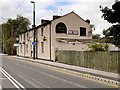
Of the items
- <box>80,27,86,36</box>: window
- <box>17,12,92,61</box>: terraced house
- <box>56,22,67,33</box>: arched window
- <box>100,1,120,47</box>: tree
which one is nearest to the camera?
<box>100,1,120,47</box>: tree

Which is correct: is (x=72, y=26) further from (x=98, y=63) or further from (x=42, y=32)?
(x=98, y=63)

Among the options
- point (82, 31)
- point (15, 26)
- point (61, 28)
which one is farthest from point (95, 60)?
point (15, 26)

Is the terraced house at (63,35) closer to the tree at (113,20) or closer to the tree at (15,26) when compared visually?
Result: the tree at (113,20)

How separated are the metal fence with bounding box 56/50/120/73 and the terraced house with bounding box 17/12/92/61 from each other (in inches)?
333

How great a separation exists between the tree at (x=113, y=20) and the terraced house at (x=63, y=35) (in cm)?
2233

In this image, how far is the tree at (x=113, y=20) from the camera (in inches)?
Answer: 767

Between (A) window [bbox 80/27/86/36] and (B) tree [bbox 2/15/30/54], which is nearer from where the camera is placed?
(A) window [bbox 80/27/86/36]

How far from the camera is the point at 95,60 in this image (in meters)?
26.7

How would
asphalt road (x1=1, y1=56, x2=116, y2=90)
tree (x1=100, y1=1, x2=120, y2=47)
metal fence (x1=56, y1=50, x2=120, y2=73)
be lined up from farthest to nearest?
metal fence (x1=56, y1=50, x2=120, y2=73) → tree (x1=100, y1=1, x2=120, y2=47) → asphalt road (x1=1, y1=56, x2=116, y2=90)

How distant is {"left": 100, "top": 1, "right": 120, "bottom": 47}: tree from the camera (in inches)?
767

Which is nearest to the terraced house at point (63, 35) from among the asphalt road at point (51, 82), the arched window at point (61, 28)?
the arched window at point (61, 28)

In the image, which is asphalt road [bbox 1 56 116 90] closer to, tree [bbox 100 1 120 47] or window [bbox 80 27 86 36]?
tree [bbox 100 1 120 47]

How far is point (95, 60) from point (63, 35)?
809 inches

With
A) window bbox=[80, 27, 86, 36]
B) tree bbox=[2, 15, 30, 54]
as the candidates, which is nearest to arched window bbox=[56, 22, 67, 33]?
window bbox=[80, 27, 86, 36]
